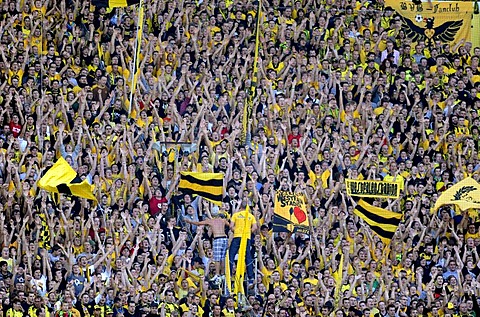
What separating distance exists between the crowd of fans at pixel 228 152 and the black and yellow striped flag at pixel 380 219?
14 cm

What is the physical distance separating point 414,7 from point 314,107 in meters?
3.05

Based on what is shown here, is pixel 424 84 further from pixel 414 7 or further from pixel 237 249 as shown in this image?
pixel 237 249

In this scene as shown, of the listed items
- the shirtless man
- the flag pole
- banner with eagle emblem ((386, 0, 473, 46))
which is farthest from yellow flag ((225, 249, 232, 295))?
banner with eagle emblem ((386, 0, 473, 46))

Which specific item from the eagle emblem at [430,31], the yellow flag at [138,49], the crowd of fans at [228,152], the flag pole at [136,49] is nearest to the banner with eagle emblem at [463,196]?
the crowd of fans at [228,152]

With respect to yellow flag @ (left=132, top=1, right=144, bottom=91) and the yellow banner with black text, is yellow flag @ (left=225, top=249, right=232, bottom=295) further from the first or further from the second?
yellow flag @ (left=132, top=1, right=144, bottom=91)

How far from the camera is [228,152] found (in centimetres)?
2605

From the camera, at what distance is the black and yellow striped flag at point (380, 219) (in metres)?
25.4

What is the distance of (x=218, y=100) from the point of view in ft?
88.5

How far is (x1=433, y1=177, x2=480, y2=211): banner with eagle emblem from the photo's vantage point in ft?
83.1

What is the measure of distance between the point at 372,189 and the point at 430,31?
4.09 metres

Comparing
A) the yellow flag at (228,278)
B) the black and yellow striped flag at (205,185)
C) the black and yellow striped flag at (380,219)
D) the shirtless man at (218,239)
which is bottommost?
the yellow flag at (228,278)

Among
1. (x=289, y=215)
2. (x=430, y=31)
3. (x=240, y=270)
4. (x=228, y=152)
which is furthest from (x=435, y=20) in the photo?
(x=240, y=270)

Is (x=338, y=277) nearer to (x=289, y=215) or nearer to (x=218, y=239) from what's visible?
(x=289, y=215)

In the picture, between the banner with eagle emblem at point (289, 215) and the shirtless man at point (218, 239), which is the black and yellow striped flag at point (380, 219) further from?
the shirtless man at point (218, 239)
